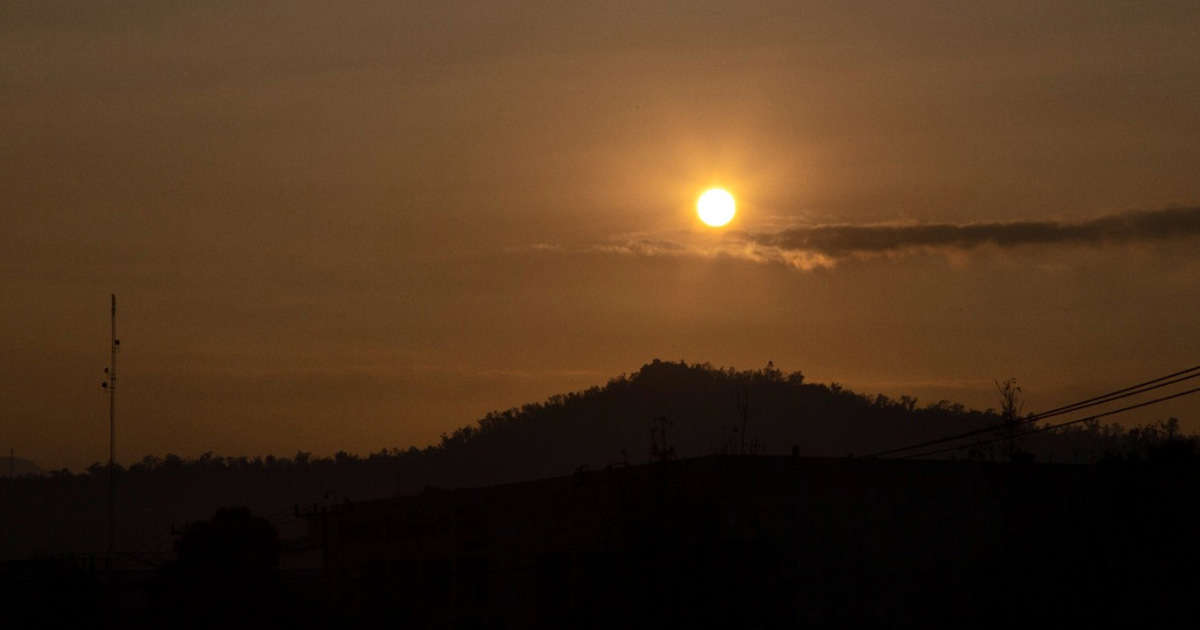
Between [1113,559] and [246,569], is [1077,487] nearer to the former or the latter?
[1113,559]

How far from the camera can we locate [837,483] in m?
55.1

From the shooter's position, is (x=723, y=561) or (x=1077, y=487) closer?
(x=723, y=561)

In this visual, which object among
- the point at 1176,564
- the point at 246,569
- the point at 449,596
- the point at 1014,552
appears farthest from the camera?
the point at 246,569

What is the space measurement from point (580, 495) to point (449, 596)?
7.68m

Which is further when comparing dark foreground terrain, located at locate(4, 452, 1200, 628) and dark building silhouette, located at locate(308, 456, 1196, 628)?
→ dark foreground terrain, located at locate(4, 452, 1200, 628)

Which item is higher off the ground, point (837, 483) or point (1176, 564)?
point (837, 483)

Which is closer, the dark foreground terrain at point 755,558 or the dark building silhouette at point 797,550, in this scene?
the dark building silhouette at point 797,550

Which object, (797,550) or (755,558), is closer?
(755,558)

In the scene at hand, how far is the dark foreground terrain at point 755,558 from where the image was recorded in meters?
42.4

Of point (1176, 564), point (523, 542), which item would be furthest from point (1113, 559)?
point (523, 542)

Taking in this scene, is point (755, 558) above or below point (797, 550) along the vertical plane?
below

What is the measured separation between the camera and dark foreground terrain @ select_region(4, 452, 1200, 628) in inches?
1670

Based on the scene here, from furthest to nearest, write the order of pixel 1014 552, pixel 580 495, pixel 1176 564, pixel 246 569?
pixel 246 569
pixel 580 495
pixel 1014 552
pixel 1176 564

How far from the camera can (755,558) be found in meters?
47.5
